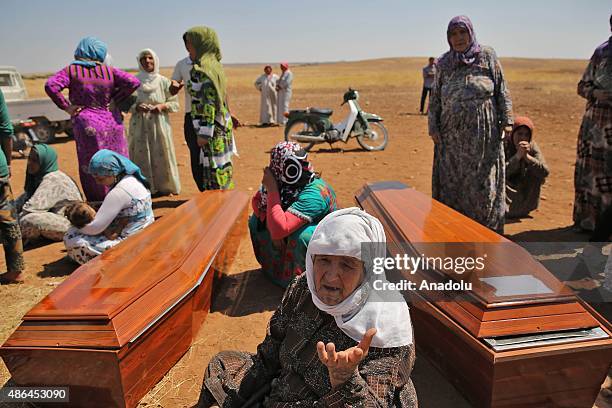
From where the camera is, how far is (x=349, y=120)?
955cm

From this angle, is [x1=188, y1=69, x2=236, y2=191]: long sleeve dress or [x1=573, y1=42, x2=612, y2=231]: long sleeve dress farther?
[x1=188, y1=69, x2=236, y2=191]: long sleeve dress

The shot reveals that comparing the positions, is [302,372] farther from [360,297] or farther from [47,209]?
[47,209]

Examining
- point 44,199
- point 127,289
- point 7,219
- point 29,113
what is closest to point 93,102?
point 44,199

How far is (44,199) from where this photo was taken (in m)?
4.56

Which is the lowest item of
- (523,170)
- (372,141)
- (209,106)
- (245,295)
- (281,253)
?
(245,295)

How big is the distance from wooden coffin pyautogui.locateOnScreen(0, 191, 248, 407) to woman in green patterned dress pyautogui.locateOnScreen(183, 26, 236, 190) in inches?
79.7

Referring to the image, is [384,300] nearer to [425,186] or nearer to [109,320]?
[109,320]

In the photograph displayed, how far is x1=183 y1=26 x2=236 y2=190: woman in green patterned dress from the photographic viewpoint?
181 inches

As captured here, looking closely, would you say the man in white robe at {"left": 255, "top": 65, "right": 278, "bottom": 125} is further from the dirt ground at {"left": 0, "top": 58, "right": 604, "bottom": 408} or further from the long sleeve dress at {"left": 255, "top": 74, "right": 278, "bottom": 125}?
the dirt ground at {"left": 0, "top": 58, "right": 604, "bottom": 408}

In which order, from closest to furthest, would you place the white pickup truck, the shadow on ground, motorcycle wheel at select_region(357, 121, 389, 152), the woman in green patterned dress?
the shadow on ground
the woman in green patterned dress
motorcycle wheel at select_region(357, 121, 389, 152)
the white pickup truck

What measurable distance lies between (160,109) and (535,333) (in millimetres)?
5279

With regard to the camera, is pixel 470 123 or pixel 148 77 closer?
pixel 470 123

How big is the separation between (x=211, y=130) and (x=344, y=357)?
150 inches

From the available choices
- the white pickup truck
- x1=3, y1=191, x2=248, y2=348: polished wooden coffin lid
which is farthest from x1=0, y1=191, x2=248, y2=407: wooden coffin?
the white pickup truck
